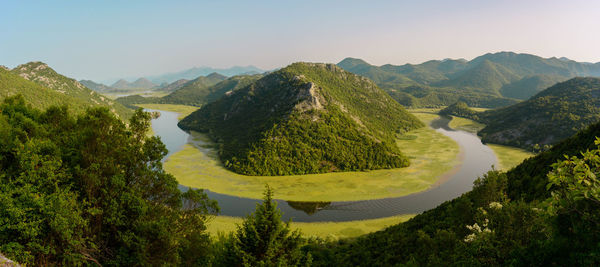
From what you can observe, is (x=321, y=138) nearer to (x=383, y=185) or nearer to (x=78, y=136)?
(x=383, y=185)

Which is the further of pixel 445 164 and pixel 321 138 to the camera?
pixel 321 138

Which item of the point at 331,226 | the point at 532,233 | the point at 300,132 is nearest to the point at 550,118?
the point at 300,132

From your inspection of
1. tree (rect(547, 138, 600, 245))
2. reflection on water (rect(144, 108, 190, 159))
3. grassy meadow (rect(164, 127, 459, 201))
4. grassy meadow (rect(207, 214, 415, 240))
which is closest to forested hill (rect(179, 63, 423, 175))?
grassy meadow (rect(164, 127, 459, 201))

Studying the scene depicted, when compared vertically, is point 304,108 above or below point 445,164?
above

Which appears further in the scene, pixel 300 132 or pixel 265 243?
pixel 300 132

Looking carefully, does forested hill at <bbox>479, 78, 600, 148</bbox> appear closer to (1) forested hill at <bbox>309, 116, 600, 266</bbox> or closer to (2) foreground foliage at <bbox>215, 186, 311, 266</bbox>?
(1) forested hill at <bbox>309, 116, 600, 266</bbox>

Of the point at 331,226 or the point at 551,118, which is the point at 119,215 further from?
the point at 551,118

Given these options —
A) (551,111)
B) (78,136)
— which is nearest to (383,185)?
(78,136)
